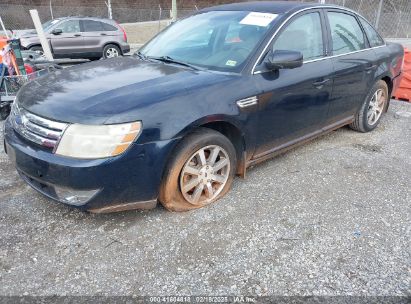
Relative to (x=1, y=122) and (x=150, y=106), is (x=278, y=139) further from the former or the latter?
(x=1, y=122)

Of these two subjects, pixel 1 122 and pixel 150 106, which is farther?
pixel 1 122

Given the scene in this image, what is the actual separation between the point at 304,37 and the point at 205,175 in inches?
71.6

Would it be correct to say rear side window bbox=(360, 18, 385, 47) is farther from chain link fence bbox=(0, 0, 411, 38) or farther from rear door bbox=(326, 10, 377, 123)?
chain link fence bbox=(0, 0, 411, 38)

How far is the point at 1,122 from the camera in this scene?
5.36 metres

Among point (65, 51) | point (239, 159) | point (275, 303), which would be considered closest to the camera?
point (275, 303)

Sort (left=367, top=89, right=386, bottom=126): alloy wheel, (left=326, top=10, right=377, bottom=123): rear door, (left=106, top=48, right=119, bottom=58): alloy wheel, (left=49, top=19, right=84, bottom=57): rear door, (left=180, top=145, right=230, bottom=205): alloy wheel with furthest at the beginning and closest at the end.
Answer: (left=106, top=48, right=119, bottom=58): alloy wheel, (left=49, top=19, right=84, bottom=57): rear door, (left=367, top=89, right=386, bottom=126): alloy wheel, (left=326, top=10, right=377, bottom=123): rear door, (left=180, top=145, right=230, bottom=205): alloy wheel

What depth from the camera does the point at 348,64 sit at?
13.7 feet

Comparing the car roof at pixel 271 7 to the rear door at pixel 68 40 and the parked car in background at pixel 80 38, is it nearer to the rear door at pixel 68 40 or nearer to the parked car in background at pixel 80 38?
the parked car in background at pixel 80 38

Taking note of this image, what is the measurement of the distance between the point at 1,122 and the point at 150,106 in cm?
372

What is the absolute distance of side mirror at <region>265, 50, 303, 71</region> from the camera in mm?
3205

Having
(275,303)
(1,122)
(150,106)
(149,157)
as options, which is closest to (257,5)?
(150,106)

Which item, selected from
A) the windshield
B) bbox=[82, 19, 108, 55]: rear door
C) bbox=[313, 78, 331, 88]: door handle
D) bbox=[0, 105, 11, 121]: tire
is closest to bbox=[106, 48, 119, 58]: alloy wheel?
bbox=[82, 19, 108, 55]: rear door

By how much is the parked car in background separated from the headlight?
10249 mm

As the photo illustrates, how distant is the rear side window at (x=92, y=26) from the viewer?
12419mm
